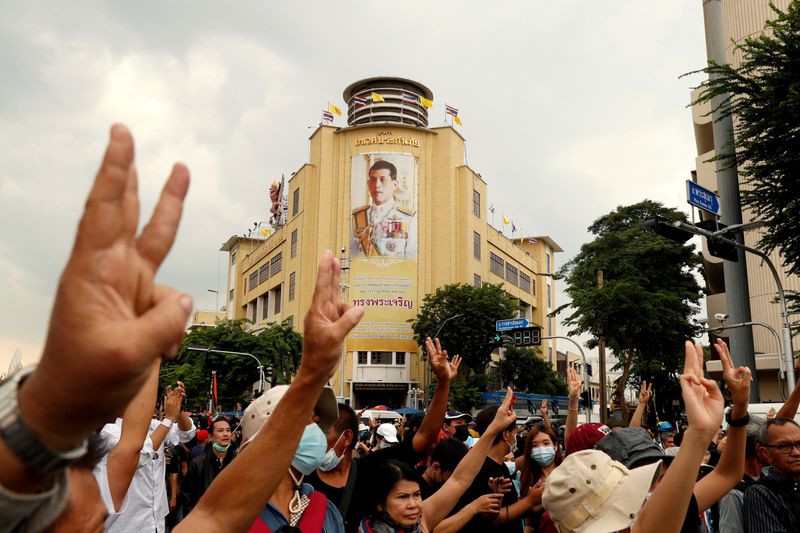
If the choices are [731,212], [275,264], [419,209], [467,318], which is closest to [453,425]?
[731,212]

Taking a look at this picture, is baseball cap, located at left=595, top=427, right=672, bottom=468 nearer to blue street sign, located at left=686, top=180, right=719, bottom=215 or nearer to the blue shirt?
the blue shirt

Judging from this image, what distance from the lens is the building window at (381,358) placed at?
A: 53031 mm

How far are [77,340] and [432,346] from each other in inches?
164

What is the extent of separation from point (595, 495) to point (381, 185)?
53.3m

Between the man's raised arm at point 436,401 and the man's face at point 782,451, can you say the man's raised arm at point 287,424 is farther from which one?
the man's face at point 782,451

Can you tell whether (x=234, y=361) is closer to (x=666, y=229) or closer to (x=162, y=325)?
(x=666, y=229)

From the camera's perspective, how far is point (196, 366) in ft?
151

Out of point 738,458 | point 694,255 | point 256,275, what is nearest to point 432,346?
point 738,458

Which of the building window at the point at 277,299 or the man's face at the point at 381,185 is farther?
the building window at the point at 277,299

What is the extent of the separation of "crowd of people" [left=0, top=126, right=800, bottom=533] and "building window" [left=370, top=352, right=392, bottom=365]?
46.2 m

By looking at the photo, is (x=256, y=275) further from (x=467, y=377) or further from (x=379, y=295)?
(x=467, y=377)

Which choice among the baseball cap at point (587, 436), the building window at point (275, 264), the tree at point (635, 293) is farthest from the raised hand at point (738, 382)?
the building window at point (275, 264)

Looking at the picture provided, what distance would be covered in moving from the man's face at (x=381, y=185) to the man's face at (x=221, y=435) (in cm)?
4719

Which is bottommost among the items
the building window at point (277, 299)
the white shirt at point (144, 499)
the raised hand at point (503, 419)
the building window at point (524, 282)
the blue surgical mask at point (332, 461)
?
the white shirt at point (144, 499)
